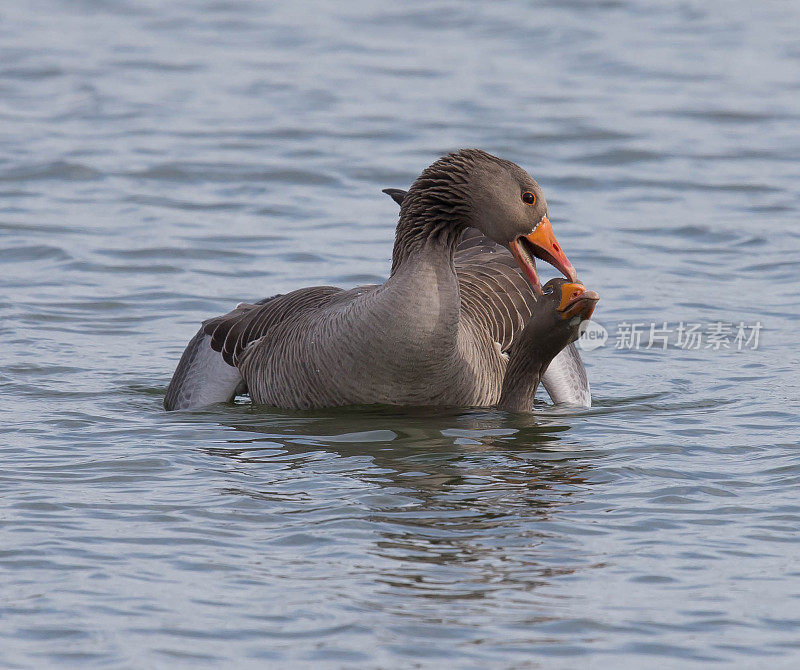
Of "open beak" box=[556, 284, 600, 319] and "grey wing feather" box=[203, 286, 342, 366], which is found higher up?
"open beak" box=[556, 284, 600, 319]

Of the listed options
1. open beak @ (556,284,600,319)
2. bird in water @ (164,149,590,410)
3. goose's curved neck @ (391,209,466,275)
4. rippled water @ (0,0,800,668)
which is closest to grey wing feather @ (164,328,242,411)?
bird in water @ (164,149,590,410)

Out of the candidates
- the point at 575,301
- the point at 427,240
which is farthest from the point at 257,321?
the point at 575,301

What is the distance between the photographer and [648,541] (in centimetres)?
782

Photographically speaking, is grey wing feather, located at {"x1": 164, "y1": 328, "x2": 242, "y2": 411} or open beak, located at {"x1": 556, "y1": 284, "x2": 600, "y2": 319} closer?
open beak, located at {"x1": 556, "y1": 284, "x2": 600, "y2": 319}

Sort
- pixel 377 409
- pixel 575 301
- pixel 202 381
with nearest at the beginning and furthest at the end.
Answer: pixel 575 301 → pixel 377 409 → pixel 202 381

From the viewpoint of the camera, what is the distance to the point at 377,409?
990 centimetres

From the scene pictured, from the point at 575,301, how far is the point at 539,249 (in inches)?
19.7

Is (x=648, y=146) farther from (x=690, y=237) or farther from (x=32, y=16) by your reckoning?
(x=32, y=16)

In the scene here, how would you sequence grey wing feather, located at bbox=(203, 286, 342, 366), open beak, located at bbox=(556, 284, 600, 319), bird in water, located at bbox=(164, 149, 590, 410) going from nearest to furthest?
open beak, located at bbox=(556, 284, 600, 319) < bird in water, located at bbox=(164, 149, 590, 410) < grey wing feather, located at bbox=(203, 286, 342, 366)

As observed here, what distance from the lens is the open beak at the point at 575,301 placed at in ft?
30.6

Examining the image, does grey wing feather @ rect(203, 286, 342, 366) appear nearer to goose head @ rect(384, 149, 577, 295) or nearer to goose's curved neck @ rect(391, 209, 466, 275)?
goose's curved neck @ rect(391, 209, 466, 275)

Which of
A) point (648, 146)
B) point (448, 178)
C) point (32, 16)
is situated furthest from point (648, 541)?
point (32, 16)

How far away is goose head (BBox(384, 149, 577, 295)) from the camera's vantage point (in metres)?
9.52

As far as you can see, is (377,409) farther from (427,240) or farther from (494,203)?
(494,203)
